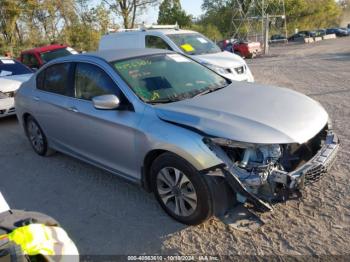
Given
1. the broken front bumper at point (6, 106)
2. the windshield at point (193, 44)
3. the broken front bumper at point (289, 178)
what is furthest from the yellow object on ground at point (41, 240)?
the windshield at point (193, 44)

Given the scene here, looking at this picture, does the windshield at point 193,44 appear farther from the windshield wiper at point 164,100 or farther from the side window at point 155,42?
the windshield wiper at point 164,100

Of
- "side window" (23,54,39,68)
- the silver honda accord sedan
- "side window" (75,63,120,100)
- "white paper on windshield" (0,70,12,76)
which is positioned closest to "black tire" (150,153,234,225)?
the silver honda accord sedan

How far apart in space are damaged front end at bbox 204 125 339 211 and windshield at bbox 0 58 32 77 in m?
7.37

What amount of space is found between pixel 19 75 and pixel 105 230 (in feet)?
21.6

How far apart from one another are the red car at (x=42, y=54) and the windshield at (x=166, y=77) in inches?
276

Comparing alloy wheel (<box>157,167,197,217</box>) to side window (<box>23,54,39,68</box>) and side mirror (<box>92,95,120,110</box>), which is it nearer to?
side mirror (<box>92,95,120,110</box>)

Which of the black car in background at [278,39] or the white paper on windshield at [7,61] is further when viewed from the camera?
the black car in background at [278,39]

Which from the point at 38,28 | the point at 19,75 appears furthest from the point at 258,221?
the point at 38,28

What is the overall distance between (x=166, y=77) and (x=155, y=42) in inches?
246

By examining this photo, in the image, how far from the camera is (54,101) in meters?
4.66

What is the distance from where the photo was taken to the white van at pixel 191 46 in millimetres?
8484

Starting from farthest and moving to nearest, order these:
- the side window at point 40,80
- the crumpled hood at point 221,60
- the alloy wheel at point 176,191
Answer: the crumpled hood at point 221,60 → the side window at point 40,80 → the alloy wheel at point 176,191

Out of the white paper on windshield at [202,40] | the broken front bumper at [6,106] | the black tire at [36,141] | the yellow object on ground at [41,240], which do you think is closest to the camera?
the yellow object on ground at [41,240]

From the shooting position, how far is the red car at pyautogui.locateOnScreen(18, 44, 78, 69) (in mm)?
10406
